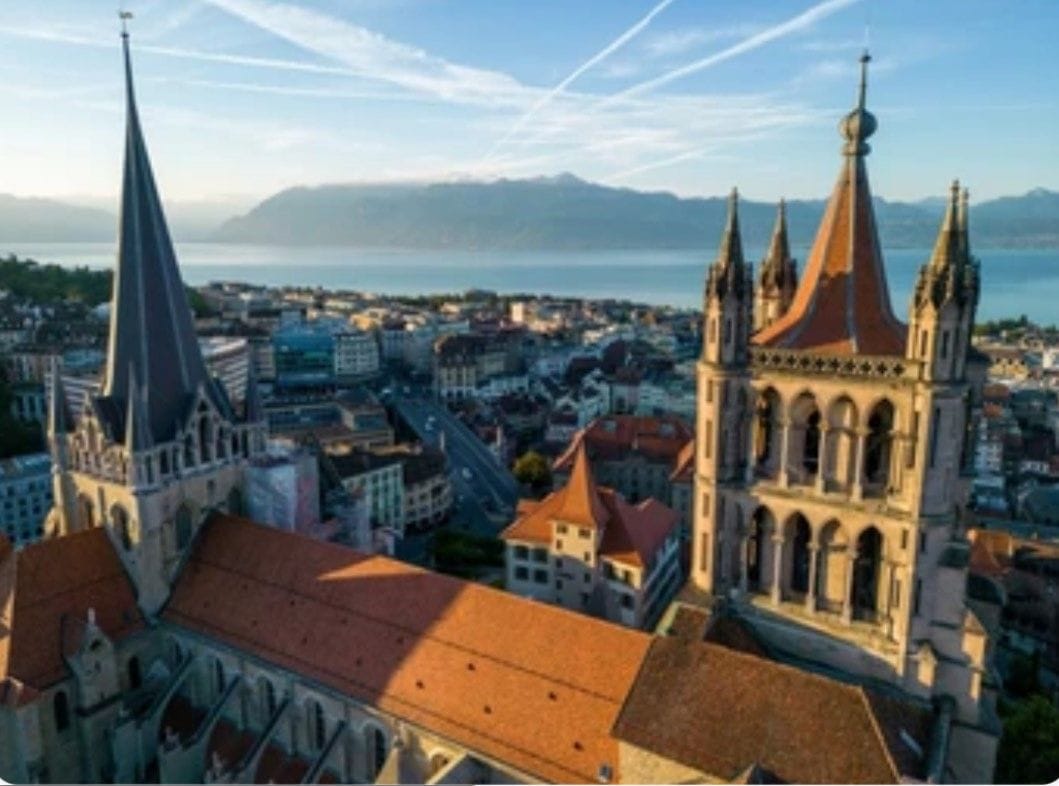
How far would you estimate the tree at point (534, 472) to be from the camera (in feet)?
285

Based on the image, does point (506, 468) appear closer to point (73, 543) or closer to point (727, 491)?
point (73, 543)

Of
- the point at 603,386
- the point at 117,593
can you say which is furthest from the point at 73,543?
the point at 603,386

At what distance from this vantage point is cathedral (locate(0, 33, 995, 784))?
2275cm

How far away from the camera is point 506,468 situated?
10019 cm

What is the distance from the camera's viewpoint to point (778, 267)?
97.6 feet

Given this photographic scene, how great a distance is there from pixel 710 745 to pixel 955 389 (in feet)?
39.4

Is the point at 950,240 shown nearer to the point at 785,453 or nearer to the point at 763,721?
the point at 785,453

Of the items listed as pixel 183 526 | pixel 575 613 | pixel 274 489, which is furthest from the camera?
pixel 274 489

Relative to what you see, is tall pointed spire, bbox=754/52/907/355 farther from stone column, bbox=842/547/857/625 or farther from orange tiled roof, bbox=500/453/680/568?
orange tiled roof, bbox=500/453/680/568

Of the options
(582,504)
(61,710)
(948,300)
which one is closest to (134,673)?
(61,710)

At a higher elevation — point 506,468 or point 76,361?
point 76,361

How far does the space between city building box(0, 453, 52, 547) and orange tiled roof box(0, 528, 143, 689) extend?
136 feet

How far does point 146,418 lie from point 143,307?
4.97 metres

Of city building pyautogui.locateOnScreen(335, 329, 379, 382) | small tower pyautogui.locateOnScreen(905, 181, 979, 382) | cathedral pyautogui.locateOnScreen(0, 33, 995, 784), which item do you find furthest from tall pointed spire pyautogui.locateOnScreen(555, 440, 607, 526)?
city building pyautogui.locateOnScreen(335, 329, 379, 382)
